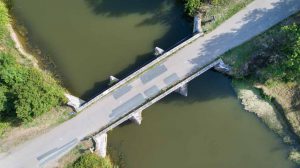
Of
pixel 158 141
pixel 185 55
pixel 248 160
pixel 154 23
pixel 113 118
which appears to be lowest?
pixel 248 160

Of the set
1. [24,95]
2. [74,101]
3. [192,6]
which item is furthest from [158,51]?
[24,95]

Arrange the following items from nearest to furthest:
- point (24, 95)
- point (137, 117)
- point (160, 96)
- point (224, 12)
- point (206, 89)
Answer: point (24, 95), point (160, 96), point (137, 117), point (224, 12), point (206, 89)

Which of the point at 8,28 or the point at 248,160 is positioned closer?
the point at 248,160

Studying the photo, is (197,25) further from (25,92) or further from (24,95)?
(24,95)

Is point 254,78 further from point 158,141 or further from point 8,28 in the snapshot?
point 8,28

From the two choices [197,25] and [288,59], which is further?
[197,25]

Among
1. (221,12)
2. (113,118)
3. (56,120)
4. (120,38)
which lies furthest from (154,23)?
(56,120)
